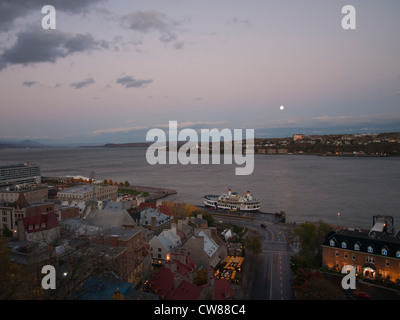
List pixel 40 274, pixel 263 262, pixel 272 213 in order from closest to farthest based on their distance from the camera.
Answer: pixel 40 274, pixel 263 262, pixel 272 213

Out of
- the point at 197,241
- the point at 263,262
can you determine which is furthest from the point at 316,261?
the point at 197,241

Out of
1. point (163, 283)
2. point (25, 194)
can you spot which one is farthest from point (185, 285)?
point (25, 194)

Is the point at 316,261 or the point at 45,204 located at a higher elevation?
the point at 45,204

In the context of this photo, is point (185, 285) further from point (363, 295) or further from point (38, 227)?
point (38, 227)

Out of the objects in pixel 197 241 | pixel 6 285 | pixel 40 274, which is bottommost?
pixel 197 241

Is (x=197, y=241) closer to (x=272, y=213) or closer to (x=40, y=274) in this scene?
(x=40, y=274)
